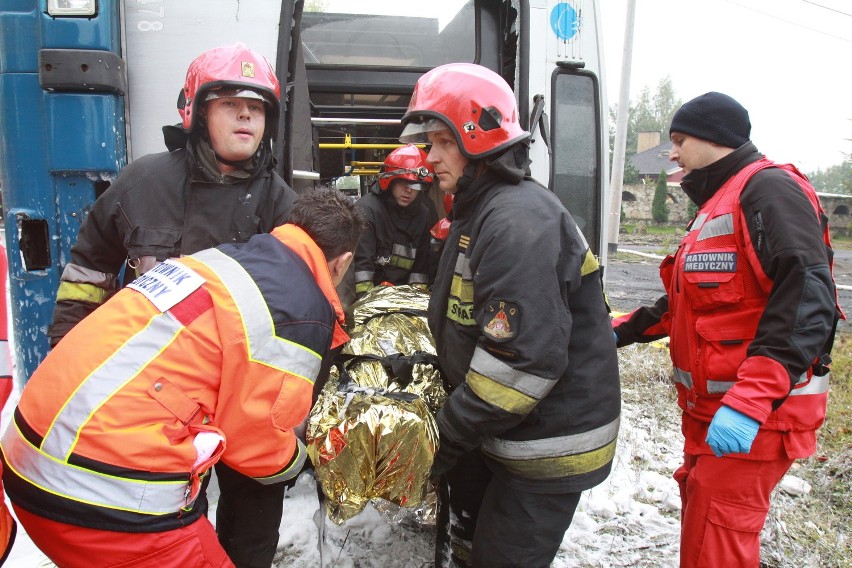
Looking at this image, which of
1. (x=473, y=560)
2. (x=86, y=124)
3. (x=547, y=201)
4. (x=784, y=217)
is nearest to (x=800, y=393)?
(x=784, y=217)

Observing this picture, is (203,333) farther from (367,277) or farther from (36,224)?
(367,277)

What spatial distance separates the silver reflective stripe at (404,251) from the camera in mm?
4320

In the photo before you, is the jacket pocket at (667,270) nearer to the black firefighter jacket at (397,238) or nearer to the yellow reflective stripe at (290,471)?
the yellow reflective stripe at (290,471)

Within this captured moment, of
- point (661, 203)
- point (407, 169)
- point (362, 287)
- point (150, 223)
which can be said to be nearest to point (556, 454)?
point (150, 223)

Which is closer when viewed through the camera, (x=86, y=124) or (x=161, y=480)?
(x=161, y=480)

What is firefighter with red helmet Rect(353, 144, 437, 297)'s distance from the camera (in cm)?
417

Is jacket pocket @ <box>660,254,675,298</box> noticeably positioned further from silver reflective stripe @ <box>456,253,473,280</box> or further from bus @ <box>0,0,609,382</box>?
silver reflective stripe @ <box>456,253,473,280</box>

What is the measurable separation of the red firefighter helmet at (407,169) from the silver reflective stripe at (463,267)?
86.5 inches

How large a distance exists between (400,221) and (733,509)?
2831 mm

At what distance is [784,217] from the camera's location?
198 cm

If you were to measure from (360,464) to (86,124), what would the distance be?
5.93 ft

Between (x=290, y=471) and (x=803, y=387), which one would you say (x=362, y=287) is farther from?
(x=803, y=387)

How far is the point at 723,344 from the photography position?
214 centimetres

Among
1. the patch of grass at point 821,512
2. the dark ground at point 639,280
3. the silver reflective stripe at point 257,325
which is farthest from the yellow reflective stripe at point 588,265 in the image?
the dark ground at point 639,280
